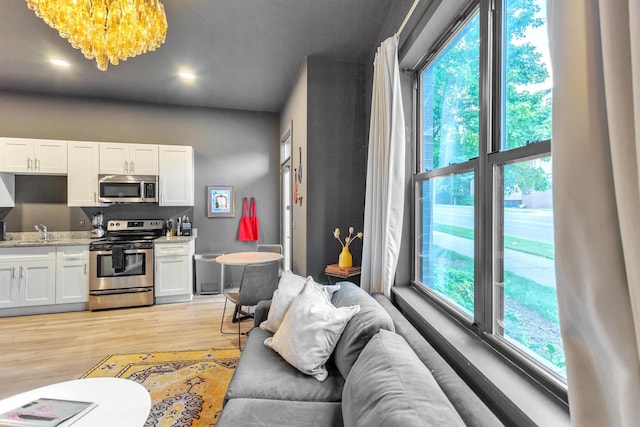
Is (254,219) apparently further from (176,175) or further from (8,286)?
(8,286)

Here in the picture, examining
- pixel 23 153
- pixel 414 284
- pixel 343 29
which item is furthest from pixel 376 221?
pixel 23 153

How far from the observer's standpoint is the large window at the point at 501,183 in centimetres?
106

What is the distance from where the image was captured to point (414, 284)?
85.6 inches

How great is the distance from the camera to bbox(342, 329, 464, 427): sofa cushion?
33.9 inches

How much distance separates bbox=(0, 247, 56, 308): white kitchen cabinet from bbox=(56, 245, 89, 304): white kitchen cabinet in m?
0.06

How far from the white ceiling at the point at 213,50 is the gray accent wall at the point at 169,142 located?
28cm

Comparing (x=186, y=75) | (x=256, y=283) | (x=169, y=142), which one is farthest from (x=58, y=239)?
(x=256, y=283)

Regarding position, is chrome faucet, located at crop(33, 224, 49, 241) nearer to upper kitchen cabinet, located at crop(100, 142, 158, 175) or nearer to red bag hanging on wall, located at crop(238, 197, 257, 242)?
upper kitchen cabinet, located at crop(100, 142, 158, 175)

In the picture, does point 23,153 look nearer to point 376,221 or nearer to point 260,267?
point 260,267

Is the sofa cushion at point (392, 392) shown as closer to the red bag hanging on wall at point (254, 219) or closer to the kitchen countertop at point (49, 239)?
the red bag hanging on wall at point (254, 219)

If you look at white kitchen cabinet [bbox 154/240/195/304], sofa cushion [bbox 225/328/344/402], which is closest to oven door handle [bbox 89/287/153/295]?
white kitchen cabinet [bbox 154/240/195/304]

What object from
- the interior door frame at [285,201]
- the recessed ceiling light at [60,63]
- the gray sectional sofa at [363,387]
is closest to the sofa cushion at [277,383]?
the gray sectional sofa at [363,387]

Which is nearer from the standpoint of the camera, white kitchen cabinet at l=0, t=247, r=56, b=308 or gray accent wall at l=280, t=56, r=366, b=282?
gray accent wall at l=280, t=56, r=366, b=282

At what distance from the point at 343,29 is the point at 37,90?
14.0 feet
